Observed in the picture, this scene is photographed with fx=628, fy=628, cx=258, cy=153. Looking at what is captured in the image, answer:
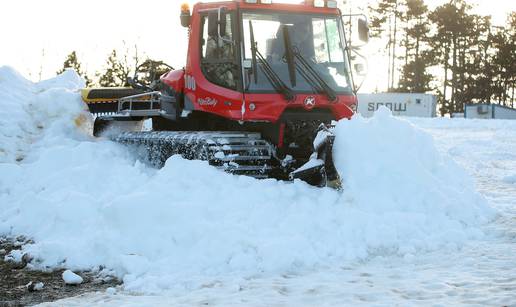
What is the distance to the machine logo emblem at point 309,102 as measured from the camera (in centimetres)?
904

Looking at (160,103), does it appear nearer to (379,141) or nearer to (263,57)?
(263,57)

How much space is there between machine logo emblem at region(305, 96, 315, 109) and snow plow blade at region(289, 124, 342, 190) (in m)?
1.06

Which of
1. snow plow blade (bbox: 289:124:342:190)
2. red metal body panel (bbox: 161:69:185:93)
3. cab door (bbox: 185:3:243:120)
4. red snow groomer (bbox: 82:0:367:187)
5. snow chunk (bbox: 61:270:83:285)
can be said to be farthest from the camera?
red metal body panel (bbox: 161:69:185:93)

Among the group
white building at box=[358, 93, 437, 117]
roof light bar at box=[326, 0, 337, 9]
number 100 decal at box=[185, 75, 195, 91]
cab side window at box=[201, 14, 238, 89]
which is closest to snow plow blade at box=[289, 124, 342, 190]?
cab side window at box=[201, 14, 238, 89]

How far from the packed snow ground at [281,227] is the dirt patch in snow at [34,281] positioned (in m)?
0.18

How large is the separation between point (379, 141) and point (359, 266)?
8.73 feet

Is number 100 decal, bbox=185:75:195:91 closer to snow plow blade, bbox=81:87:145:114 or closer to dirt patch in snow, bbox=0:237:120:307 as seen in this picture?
snow plow blade, bbox=81:87:145:114

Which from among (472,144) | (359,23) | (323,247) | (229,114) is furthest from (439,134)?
(323,247)

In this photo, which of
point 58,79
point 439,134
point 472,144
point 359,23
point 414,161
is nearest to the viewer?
point 414,161

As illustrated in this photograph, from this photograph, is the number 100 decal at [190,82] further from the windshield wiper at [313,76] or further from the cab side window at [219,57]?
the windshield wiper at [313,76]

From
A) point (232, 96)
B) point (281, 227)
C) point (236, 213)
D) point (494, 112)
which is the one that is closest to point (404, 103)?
point (494, 112)

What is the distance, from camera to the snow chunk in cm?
554

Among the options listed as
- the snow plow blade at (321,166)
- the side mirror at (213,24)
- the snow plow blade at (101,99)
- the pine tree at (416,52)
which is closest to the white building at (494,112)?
the pine tree at (416,52)

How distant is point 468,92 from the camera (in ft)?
193
